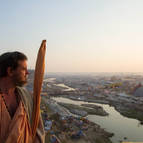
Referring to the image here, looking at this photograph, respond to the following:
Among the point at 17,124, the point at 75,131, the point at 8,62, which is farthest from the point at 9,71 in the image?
the point at 75,131

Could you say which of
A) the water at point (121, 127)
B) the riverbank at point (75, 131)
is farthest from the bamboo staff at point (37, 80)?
the water at point (121, 127)

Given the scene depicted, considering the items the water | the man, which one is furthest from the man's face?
the water

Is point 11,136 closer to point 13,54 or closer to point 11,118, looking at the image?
point 11,118

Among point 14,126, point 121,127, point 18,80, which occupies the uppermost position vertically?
point 18,80

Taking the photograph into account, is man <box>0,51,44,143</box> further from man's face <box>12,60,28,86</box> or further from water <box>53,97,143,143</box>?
water <box>53,97,143,143</box>

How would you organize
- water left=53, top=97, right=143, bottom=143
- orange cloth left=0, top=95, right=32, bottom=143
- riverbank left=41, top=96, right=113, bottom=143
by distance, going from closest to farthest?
1. orange cloth left=0, top=95, right=32, bottom=143
2. riverbank left=41, top=96, right=113, bottom=143
3. water left=53, top=97, right=143, bottom=143

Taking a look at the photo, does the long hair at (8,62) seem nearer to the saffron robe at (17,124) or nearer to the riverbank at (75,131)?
the saffron robe at (17,124)

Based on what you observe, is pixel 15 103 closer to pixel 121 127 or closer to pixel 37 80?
pixel 37 80
